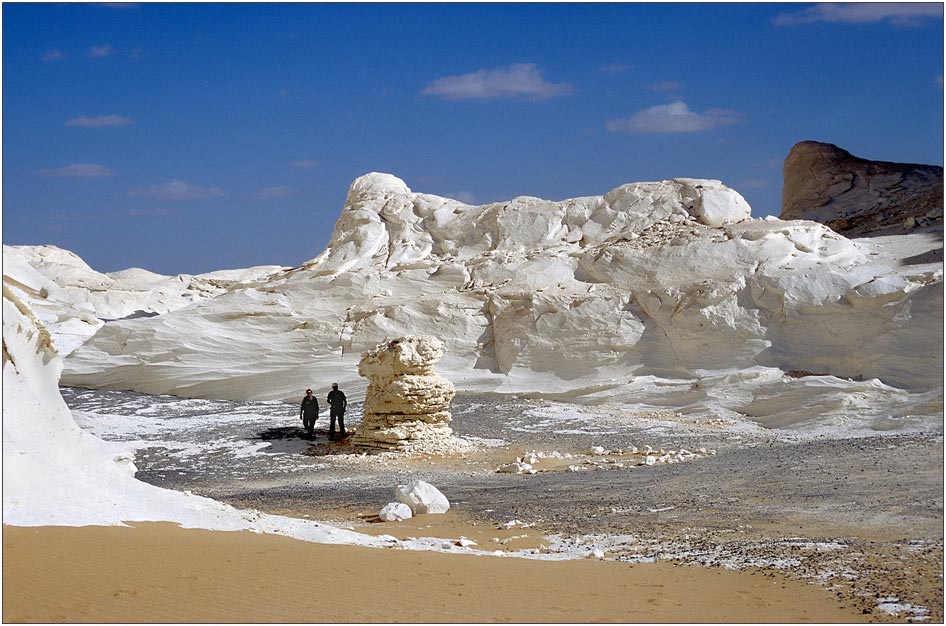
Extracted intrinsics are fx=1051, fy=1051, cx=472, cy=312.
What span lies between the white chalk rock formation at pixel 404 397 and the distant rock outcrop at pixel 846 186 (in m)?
16.0

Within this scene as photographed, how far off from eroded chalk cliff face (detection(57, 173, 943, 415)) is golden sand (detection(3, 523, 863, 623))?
1262 centimetres

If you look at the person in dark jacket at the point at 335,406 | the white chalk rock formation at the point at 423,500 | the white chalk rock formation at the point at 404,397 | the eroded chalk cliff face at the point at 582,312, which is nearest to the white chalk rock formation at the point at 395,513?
the white chalk rock formation at the point at 423,500

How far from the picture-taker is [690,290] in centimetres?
2289

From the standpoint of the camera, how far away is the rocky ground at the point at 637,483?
709 centimetres

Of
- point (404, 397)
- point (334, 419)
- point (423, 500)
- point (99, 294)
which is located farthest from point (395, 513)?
point (99, 294)

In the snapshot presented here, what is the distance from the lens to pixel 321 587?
19.8 feet

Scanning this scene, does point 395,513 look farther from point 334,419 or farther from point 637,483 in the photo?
point 334,419

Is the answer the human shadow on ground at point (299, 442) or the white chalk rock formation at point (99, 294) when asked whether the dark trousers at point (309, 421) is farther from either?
the white chalk rock formation at point (99, 294)

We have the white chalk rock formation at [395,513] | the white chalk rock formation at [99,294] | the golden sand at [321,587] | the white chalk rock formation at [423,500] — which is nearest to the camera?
the golden sand at [321,587]

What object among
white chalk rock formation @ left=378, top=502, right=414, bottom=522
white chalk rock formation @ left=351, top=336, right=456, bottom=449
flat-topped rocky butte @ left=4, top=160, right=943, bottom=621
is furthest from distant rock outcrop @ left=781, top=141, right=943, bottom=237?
white chalk rock formation @ left=378, top=502, right=414, bottom=522

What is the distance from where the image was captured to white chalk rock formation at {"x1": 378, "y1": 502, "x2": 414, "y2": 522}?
10.5m

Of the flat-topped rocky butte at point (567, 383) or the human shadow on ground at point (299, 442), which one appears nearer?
the flat-topped rocky butte at point (567, 383)

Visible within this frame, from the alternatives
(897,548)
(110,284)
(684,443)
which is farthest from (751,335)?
(110,284)

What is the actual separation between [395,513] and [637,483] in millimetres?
2942
